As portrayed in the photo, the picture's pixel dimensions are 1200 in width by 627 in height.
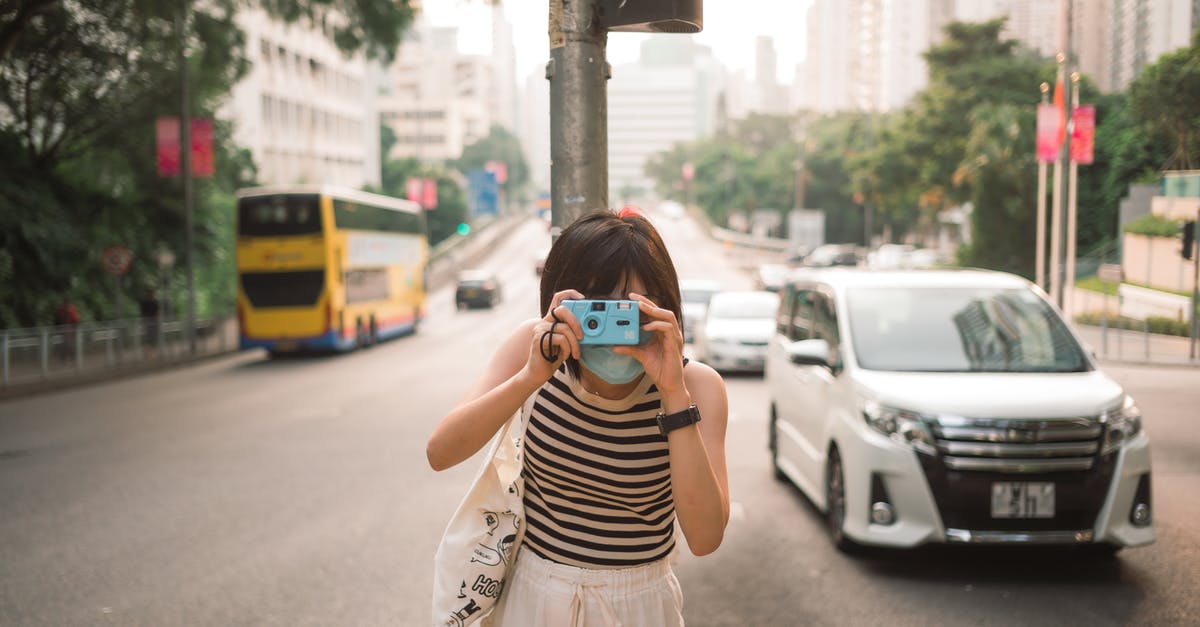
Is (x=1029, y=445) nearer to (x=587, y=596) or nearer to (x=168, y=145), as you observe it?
(x=587, y=596)

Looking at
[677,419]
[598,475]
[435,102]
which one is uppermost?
[435,102]

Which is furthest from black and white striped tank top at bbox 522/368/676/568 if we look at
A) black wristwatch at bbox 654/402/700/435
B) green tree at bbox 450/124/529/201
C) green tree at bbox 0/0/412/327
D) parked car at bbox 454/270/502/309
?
green tree at bbox 450/124/529/201

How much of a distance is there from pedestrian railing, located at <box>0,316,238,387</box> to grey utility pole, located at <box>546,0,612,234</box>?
705 inches

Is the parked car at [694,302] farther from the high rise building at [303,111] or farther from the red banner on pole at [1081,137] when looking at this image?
the high rise building at [303,111]

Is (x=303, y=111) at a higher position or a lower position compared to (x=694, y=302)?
higher

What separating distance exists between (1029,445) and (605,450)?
4.14 m

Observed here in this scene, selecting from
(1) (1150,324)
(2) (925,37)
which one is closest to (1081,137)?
(1) (1150,324)

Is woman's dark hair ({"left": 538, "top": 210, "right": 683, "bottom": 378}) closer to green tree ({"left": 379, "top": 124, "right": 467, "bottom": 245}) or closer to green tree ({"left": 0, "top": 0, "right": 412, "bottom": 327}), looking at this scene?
green tree ({"left": 0, "top": 0, "right": 412, "bottom": 327})

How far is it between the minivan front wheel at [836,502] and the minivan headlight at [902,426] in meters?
0.48

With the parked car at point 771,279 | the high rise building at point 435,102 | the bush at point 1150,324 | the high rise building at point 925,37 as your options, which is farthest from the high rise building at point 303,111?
the high rise building at point 435,102

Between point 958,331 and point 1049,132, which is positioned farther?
point 1049,132

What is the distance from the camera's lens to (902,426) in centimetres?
613

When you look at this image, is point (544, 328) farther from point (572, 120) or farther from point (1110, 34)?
point (1110, 34)

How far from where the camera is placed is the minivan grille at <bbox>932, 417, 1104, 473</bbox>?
588cm
